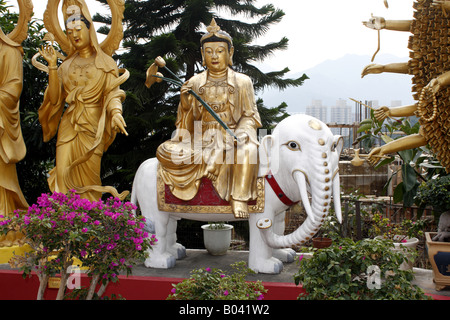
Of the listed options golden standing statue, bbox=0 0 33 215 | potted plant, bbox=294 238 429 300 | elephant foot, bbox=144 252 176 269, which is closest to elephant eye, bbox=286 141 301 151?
potted plant, bbox=294 238 429 300

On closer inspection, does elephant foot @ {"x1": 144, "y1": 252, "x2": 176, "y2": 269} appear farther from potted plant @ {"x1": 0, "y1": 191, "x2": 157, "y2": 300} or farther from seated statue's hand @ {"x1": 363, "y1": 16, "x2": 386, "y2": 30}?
seated statue's hand @ {"x1": 363, "y1": 16, "x2": 386, "y2": 30}

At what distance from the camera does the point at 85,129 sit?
5035mm

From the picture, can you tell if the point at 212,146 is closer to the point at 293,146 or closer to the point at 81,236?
the point at 293,146

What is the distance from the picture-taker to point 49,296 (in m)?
4.25

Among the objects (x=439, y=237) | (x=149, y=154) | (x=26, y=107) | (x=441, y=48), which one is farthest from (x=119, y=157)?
(x=441, y=48)

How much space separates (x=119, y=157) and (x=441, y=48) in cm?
540

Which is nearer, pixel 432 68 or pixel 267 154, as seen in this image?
pixel 432 68

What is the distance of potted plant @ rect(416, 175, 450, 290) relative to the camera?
3660 mm

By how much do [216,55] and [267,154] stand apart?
1162 mm

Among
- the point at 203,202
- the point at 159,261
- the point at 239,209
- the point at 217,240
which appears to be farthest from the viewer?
the point at 217,240

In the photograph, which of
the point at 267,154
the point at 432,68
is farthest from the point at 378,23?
the point at 267,154

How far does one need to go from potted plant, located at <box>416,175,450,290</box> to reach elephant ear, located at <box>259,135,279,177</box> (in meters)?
1.52

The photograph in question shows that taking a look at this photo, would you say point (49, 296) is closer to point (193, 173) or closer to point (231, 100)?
point (193, 173)

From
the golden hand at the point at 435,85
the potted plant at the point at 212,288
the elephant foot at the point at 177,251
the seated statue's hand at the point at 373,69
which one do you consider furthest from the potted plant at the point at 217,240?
the golden hand at the point at 435,85
